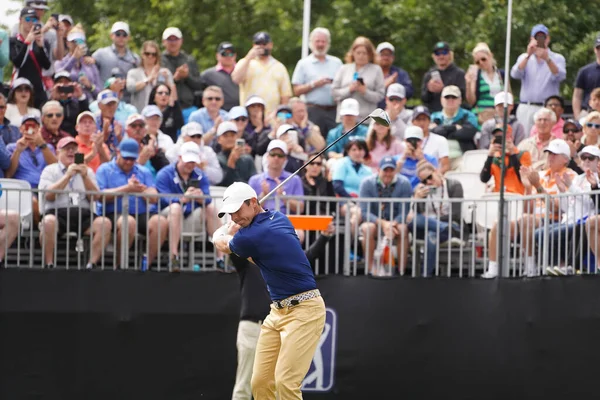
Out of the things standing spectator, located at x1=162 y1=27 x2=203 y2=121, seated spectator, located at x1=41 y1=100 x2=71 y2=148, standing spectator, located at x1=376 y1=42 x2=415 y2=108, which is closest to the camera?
seated spectator, located at x1=41 y1=100 x2=71 y2=148

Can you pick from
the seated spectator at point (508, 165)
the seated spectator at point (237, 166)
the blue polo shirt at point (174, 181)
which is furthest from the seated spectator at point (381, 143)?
the blue polo shirt at point (174, 181)

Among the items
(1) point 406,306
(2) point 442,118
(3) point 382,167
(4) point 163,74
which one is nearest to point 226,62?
(4) point 163,74

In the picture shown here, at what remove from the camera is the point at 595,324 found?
14.1 m

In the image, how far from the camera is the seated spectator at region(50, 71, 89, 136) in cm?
1672

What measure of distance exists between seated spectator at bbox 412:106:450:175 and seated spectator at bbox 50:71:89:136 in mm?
4006

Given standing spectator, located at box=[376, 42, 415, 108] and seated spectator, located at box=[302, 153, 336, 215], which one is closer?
seated spectator, located at box=[302, 153, 336, 215]

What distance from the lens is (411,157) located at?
51.8 feet

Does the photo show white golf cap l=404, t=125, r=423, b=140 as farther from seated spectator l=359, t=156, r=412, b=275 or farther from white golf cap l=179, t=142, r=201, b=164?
white golf cap l=179, t=142, r=201, b=164

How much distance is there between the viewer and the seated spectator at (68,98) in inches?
658

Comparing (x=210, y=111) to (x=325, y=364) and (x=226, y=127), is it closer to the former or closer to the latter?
(x=226, y=127)

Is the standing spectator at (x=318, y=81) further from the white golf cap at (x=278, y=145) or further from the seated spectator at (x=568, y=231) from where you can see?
the seated spectator at (x=568, y=231)

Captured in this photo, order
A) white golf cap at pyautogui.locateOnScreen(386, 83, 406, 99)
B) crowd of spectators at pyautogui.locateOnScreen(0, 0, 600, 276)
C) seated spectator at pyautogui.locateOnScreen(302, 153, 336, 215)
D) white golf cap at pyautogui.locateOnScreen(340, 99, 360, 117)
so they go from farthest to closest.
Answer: white golf cap at pyautogui.locateOnScreen(386, 83, 406, 99), white golf cap at pyautogui.locateOnScreen(340, 99, 360, 117), seated spectator at pyautogui.locateOnScreen(302, 153, 336, 215), crowd of spectators at pyautogui.locateOnScreen(0, 0, 600, 276)

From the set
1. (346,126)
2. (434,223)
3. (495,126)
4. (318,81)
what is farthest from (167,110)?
(434,223)

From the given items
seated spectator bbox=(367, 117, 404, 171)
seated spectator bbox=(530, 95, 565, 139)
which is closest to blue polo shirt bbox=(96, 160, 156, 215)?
seated spectator bbox=(367, 117, 404, 171)
